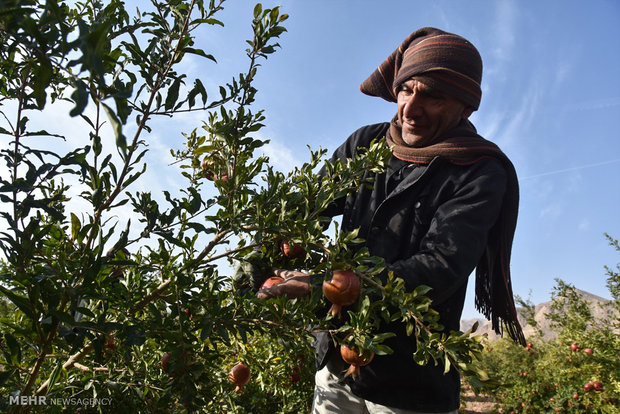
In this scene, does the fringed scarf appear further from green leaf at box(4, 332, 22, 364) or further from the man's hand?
green leaf at box(4, 332, 22, 364)

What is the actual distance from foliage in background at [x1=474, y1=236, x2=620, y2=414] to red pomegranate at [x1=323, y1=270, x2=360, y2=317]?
13.9ft

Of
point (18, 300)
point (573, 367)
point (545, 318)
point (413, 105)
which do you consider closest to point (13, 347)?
point (18, 300)

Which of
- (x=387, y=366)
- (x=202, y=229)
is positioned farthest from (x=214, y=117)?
(x=387, y=366)

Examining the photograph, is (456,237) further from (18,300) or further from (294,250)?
(18,300)

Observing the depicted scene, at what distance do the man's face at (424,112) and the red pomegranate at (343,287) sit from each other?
0.99 metres

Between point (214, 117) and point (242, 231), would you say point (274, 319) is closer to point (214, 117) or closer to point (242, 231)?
point (242, 231)

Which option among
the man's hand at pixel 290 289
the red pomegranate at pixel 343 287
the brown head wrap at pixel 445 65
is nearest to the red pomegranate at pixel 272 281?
the man's hand at pixel 290 289

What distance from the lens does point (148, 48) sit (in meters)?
1.20

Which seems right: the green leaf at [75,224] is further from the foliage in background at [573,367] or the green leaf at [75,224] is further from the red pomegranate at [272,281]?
the foliage in background at [573,367]

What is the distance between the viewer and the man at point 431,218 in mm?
1532

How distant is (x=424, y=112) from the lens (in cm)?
190

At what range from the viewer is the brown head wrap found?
5.97 ft

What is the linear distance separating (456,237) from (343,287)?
590 mm

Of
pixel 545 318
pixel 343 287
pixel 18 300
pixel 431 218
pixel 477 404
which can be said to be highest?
pixel 545 318
